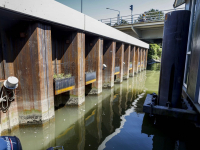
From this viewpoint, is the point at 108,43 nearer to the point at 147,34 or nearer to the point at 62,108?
the point at 62,108

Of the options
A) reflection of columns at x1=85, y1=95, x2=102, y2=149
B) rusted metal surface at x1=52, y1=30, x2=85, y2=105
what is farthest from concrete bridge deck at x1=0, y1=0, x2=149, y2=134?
reflection of columns at x1=85, y1=95, x2=102, y2=149

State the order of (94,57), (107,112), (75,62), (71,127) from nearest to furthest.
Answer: (71,127) → (107,112) → (75,62) → (94,57)

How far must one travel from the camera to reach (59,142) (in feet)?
17.8

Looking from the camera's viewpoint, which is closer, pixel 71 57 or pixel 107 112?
pixel 107 112

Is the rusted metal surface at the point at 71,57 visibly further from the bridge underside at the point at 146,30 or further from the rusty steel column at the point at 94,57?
the bridge underside at the point at 146,30

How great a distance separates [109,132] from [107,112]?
7.25 ft

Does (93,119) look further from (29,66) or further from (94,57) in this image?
(94,57)

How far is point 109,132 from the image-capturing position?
19.9ft

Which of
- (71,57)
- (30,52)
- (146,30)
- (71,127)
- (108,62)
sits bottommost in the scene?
(71,127)

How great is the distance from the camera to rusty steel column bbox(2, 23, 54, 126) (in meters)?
5.90

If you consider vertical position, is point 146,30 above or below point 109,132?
above

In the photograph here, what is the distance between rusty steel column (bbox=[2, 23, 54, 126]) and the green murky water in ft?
2.57

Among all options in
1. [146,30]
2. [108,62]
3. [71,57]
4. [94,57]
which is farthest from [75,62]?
[146,30]

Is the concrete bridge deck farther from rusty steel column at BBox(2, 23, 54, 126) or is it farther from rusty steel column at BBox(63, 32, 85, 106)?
rusty steel column at BBox(63, 32, 85, 106)
